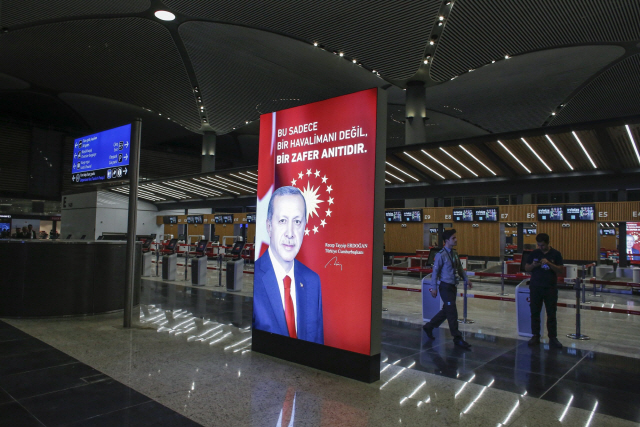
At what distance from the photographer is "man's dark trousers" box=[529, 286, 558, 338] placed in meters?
5.95

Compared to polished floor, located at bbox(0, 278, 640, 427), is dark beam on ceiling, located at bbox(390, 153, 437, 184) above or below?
above

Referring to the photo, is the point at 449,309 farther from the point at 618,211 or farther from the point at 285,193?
the point at 618,211

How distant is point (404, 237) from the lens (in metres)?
19.3

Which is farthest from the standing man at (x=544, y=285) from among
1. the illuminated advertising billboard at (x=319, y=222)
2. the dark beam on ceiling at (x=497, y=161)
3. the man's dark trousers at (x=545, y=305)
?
the dark beam on ceiling at (x=497, y=161)

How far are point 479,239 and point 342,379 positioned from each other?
14.8 meters

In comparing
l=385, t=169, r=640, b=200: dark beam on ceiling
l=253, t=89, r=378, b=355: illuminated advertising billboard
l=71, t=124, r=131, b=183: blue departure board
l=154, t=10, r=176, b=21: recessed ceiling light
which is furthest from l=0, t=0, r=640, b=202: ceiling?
l=71, t=124, r=131, b=183: blue departure board

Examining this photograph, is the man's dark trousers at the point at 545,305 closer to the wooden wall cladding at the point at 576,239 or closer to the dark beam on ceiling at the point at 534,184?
the dark beam on ceiling at the point at 534,184

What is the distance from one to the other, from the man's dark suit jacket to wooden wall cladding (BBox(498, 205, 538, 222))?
14243mm

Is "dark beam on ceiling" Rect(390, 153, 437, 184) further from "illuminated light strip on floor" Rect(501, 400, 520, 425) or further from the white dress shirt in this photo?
"illuminated light strip on floor" Rect(501, 400, 520, 425)

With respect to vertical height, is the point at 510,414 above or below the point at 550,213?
below

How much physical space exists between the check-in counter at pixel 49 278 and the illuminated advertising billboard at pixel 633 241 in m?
16.7

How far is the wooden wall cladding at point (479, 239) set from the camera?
16938mm

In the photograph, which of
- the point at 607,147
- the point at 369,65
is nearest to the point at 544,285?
the point at 607,147

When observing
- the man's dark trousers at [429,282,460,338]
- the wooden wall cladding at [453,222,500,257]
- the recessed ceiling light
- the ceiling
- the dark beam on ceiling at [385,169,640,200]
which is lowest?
the man's dark trousers at [429,282,460,338]
